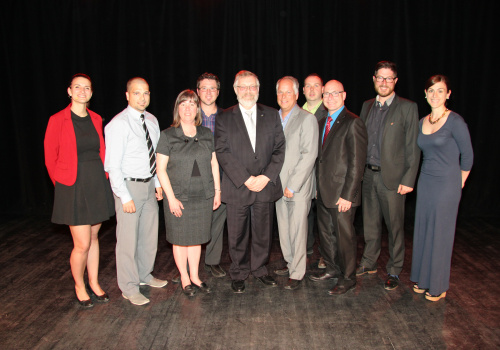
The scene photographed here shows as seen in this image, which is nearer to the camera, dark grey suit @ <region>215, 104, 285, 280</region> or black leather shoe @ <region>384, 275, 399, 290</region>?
dark grey suit @ <region>215, 104, 285, 280</region>

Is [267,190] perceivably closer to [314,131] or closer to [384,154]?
[314,131]

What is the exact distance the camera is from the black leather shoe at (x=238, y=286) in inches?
130

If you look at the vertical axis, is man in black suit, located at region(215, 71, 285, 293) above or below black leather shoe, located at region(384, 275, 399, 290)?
above

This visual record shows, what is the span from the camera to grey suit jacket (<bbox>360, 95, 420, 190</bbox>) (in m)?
3.22

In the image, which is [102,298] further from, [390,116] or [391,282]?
[390,116]

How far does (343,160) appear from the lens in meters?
3.11

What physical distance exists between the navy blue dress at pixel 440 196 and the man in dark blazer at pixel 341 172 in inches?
19.5

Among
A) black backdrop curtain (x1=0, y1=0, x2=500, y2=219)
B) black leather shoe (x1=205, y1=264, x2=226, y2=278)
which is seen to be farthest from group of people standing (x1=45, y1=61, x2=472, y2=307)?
black backdrop curtain (x1=0, y1=0, x2=500, y2=219)

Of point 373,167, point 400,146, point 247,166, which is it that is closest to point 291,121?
point 247,166

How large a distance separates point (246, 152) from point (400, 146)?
1264 millimetres

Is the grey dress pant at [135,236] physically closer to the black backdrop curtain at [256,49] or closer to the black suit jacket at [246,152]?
the black suit jacket at [246,152]

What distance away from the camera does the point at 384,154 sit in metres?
3.28

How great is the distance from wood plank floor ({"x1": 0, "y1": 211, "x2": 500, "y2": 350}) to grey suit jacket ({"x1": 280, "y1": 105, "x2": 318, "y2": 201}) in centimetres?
89

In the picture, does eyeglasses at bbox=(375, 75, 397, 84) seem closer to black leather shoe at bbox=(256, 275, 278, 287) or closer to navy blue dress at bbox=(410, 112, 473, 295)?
navy blue dress at bbox=(410, 112, 473, 295)
